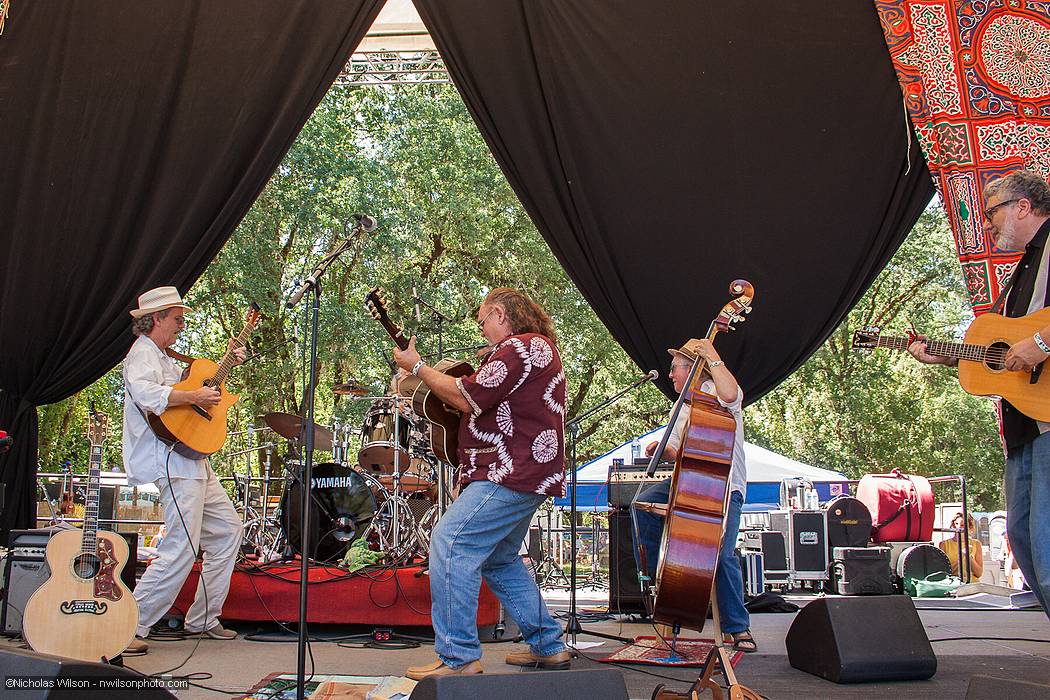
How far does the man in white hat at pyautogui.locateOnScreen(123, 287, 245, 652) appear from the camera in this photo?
445 centimetres

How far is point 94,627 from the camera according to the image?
3.89 m

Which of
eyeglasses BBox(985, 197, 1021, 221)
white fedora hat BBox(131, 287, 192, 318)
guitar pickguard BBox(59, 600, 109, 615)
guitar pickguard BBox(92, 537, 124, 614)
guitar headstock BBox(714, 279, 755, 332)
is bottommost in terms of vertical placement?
guitar pickguard BBox(59, 600, 109, 615)

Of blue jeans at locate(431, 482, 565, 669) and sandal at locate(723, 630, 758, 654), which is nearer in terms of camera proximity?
blue jeans at locate(431, 482, 565, 669)

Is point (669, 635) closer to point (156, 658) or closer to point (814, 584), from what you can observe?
point (156, 658)

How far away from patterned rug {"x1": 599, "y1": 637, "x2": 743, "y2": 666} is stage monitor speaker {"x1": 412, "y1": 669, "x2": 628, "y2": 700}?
80.8 inches

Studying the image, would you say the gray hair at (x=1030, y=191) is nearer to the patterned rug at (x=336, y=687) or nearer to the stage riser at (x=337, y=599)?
the patterned rug at (x=336, y=687)

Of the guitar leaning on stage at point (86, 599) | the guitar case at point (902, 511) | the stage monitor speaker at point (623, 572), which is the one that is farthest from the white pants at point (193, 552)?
the guitar case at point (902, 511)

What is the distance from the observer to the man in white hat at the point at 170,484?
4.45m

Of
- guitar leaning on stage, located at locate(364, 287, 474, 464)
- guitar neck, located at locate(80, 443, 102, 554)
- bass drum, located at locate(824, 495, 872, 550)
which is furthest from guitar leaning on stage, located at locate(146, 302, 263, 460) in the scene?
bass drum, located at locate(824, 495, 872, 550)

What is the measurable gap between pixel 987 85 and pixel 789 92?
3.95 feet

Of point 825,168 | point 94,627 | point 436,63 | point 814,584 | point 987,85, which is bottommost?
point 814,584

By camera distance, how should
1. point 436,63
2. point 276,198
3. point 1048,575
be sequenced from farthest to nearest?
point 276,198 < point 436,63 < point 1048,575

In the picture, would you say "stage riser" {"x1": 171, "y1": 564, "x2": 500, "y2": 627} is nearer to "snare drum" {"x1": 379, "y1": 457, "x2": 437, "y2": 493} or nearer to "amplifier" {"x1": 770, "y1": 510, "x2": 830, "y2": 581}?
"snare drum" {"x1": 379, "y1": 457, "x2": 437, "y2": 493}

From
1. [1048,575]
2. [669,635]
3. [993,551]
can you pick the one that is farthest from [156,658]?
[993,551]
